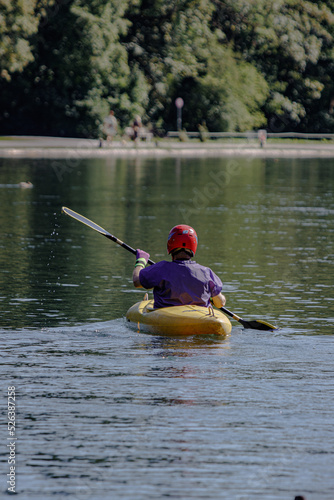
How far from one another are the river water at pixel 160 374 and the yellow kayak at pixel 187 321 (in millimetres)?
145

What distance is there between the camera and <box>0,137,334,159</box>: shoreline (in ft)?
161

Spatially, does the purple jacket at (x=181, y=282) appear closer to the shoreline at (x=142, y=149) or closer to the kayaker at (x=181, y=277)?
the kayaker at (x=181, y=277)

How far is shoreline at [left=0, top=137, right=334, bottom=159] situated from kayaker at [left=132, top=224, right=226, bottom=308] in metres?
36.8

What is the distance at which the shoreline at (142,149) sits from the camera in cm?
4906

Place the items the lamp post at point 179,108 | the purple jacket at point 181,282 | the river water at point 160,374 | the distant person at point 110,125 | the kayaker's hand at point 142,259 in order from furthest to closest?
the lamp post at point 179,108
the distant person at point 110,125
the kayaker's hand at point 142,259
the purple jacket at point 181,282
the river water at point 160,374

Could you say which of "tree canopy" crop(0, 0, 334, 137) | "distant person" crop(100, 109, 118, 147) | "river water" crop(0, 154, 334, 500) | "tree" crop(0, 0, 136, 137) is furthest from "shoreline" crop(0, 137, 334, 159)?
"river water" crop(0, 154, 334, 500)

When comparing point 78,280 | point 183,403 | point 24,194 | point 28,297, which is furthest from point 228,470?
point 24,194

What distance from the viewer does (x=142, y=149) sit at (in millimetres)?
54250

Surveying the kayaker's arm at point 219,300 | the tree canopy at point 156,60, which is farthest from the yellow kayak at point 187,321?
the tree canopy at point 156,60

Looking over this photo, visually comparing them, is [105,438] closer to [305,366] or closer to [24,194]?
[305,366]

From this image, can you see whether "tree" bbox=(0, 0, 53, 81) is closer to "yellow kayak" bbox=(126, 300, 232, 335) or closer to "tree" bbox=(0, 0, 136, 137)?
"tree" bbox=(0, 0, 136, 137)

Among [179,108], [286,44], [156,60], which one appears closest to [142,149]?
[179,108]

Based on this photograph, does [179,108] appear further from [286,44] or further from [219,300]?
[219,300]

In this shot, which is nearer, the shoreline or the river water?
the river water
